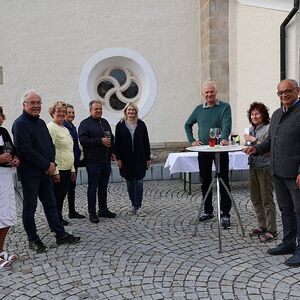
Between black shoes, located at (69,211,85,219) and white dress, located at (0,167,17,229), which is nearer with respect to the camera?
white dress, located at (0,167,17,229)

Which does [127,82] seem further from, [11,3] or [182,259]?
[182,259]

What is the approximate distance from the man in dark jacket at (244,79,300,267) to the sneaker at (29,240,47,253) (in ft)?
7.74

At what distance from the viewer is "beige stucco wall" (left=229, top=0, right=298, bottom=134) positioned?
27.0 feet

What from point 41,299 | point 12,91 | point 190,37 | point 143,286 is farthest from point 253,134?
point 12,91

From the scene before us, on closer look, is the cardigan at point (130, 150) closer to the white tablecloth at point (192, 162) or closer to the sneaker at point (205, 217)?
the sneaker at point (205, 217)

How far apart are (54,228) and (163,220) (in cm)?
159

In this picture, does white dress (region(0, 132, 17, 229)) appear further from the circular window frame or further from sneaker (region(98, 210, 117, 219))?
the circular window frame

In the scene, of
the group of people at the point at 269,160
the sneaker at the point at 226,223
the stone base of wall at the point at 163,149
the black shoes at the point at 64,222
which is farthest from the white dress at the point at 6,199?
the stone base of wall at the point at 163,149

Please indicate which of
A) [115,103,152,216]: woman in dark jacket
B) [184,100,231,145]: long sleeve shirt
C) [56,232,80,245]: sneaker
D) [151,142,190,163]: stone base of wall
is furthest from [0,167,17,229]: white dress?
[151,142,190,163]: stone base of wall

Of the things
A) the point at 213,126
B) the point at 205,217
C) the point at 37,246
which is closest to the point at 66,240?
the point at 37,246

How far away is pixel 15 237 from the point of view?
477cm

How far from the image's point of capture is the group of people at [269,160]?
368cm

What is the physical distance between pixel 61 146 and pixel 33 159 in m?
0.99

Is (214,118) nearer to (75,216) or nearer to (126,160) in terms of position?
(126,160)
